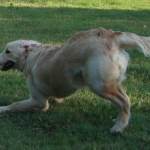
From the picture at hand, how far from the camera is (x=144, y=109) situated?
479 centimetres

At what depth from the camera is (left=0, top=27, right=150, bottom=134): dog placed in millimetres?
3731

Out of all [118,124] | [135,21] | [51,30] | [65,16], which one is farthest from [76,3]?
[118,124]

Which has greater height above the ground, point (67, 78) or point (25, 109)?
point (67, 78)

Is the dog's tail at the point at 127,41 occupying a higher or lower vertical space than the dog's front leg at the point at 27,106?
higher

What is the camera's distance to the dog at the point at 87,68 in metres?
3.73

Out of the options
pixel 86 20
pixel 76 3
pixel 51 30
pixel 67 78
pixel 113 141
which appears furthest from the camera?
pixel 76 3

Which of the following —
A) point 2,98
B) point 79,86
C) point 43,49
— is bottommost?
point 2,98

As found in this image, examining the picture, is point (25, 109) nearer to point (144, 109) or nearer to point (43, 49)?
point (43, 49)

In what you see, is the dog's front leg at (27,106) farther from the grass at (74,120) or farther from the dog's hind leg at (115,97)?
the dog's hind leg at (115,97)

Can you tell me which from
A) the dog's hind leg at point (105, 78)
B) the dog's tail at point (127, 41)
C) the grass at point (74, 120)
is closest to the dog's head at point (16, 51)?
the grass at point (74, 120)

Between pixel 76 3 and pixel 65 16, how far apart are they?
3959 millimetres

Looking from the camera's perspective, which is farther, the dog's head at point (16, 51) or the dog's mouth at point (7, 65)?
the dog's mouth at point (7, 65)


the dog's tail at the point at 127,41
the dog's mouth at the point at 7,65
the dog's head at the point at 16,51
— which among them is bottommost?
the dog's mouth at the point at 7,65

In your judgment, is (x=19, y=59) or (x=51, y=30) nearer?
(x=19, y=59)
